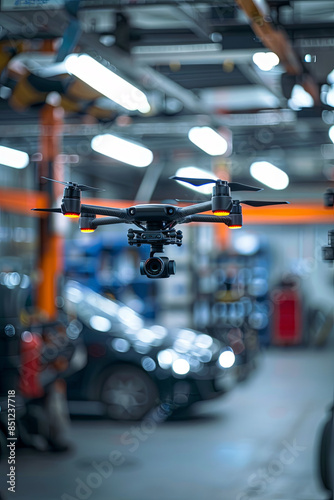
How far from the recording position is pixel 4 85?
297 cm

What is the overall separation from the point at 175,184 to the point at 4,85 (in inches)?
40.9

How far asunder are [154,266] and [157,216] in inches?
5.0

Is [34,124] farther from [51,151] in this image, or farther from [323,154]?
[323,154]

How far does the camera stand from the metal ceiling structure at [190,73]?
8.58 ft

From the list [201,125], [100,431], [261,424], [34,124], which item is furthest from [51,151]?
[261,424]

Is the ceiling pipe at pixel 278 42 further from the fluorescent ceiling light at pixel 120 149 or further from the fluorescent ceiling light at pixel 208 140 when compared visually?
the fluorescent ceiling light at pixel 120 149

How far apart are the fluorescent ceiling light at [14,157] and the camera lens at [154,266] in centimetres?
119

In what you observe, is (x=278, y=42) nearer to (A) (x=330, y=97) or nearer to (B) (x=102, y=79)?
(A) (x=330, y=97)

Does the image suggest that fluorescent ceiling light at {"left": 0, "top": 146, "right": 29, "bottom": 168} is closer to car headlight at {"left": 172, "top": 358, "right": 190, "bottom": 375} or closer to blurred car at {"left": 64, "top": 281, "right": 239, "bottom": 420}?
blurred car at {"left": 64, "top": 281, "right": 239, "bottom": 420}

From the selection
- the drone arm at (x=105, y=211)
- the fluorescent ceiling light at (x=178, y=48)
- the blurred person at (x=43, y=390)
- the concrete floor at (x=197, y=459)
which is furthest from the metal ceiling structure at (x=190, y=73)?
the concrete floor at (x=197, y=459)

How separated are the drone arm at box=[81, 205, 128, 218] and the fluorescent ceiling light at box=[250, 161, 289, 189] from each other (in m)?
0.92

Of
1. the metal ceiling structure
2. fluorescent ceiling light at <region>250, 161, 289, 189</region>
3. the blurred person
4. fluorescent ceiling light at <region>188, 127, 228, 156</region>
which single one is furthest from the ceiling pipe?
the blurred person

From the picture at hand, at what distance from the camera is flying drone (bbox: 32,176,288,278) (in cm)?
191

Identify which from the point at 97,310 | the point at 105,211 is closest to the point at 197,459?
the point at 97,310
